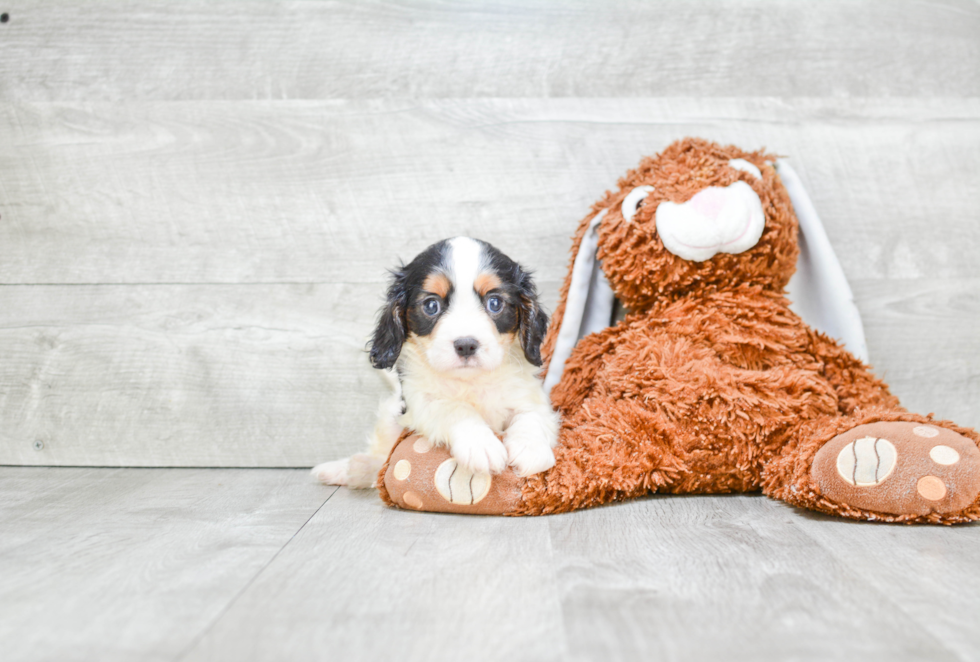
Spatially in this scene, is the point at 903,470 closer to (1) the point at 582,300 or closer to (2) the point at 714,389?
(2) the point at 714,389

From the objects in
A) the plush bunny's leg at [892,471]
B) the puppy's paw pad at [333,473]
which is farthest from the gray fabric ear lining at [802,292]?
the puppy's paw pad at [333,473]

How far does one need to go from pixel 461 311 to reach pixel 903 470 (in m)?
0.91

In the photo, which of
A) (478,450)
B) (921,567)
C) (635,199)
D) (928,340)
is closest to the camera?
(921,567)

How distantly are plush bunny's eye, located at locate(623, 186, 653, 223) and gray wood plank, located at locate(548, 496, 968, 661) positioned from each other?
751 millimetres

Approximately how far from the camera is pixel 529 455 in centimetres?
146

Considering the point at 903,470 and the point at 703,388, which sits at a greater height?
the point at 703,388

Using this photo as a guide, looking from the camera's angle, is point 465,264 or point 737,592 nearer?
point 737,592

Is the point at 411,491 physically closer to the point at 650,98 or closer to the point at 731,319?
the point at 731,319

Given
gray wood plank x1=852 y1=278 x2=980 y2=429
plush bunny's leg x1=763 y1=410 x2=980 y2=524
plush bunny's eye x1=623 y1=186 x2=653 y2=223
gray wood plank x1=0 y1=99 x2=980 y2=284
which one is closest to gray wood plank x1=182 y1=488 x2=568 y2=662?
plush bunny's leg x1=763 y1=410 x2=980 y2=524

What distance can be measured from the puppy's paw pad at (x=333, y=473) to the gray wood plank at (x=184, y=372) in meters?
0.20

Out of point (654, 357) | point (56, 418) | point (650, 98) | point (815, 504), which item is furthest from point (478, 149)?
point (56, 418)

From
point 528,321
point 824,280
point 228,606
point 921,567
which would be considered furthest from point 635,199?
point 228,606

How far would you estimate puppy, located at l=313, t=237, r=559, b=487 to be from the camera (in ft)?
4.78

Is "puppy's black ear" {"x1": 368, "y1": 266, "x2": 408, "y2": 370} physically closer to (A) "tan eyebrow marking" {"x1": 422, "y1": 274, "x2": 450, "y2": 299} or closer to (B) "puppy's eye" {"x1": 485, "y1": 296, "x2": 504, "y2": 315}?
(A) "tan eyebrow marking" {"x1": 422, "y1": 274, "x2": 450, "y2": 299}
